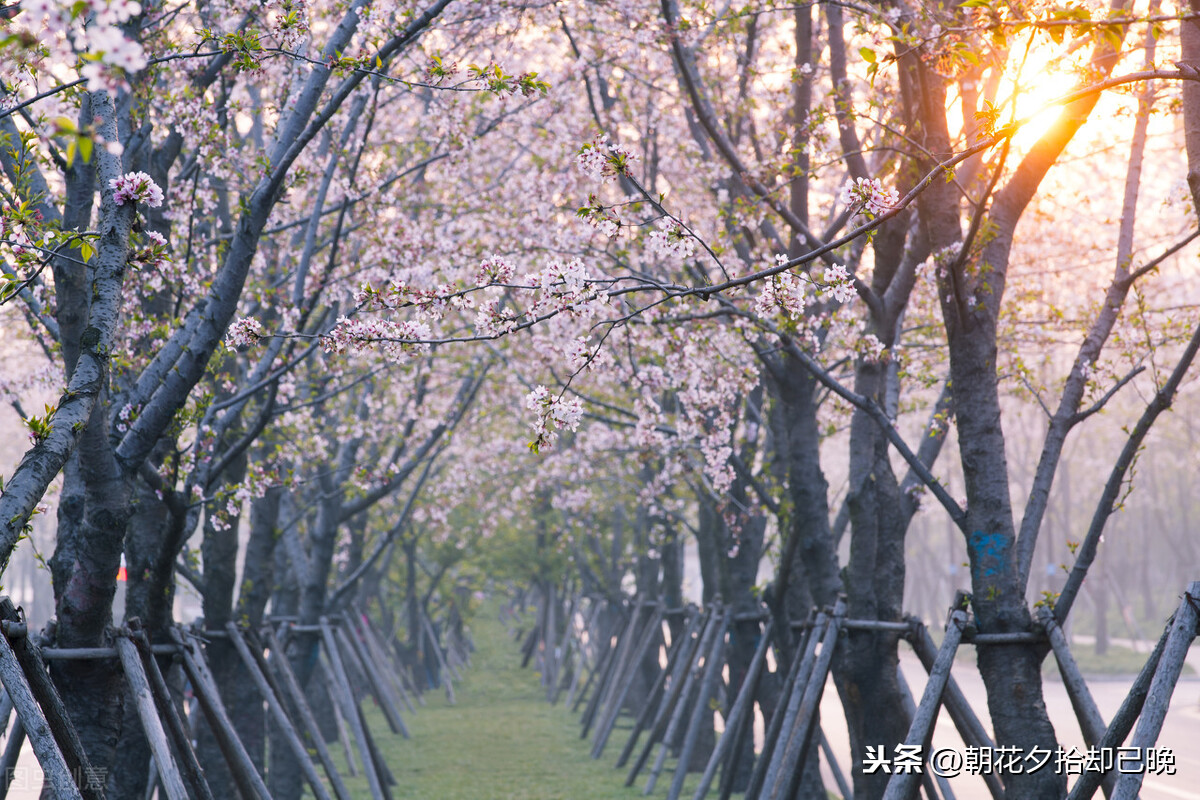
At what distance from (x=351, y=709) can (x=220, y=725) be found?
6.82 metres

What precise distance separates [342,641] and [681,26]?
14.1 meters

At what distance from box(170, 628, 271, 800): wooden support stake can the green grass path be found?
5949 millimetres

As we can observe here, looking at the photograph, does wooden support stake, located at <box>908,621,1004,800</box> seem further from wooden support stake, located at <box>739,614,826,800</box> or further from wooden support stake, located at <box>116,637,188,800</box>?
wooden support stake, located at <box>116,637,188,800</box>

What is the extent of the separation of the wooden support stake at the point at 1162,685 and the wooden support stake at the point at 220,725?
6490 millimetres

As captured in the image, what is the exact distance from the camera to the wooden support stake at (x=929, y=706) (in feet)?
23.9

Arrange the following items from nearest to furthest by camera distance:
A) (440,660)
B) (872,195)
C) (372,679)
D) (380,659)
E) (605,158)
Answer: (872,195), (605,158), (372,679), (380,659), (440,660)

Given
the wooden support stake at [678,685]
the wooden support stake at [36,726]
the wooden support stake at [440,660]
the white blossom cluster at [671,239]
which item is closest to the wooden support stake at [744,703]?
the wooden support stake at [678,685]

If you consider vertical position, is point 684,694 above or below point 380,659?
above

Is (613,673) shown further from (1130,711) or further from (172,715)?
(1130,711)

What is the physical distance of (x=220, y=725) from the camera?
8789mm

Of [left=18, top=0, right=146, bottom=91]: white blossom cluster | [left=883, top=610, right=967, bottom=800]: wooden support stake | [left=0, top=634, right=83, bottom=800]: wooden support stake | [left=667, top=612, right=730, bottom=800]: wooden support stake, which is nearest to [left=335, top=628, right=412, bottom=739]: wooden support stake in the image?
[left=667, top=612, right=730, bottom=800]: wooden support stake

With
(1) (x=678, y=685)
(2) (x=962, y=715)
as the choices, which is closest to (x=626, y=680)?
(1) (x=678, y=685)

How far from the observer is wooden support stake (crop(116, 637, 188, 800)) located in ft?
23.1

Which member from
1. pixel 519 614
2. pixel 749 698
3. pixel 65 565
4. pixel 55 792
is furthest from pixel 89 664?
pixel 519 614
